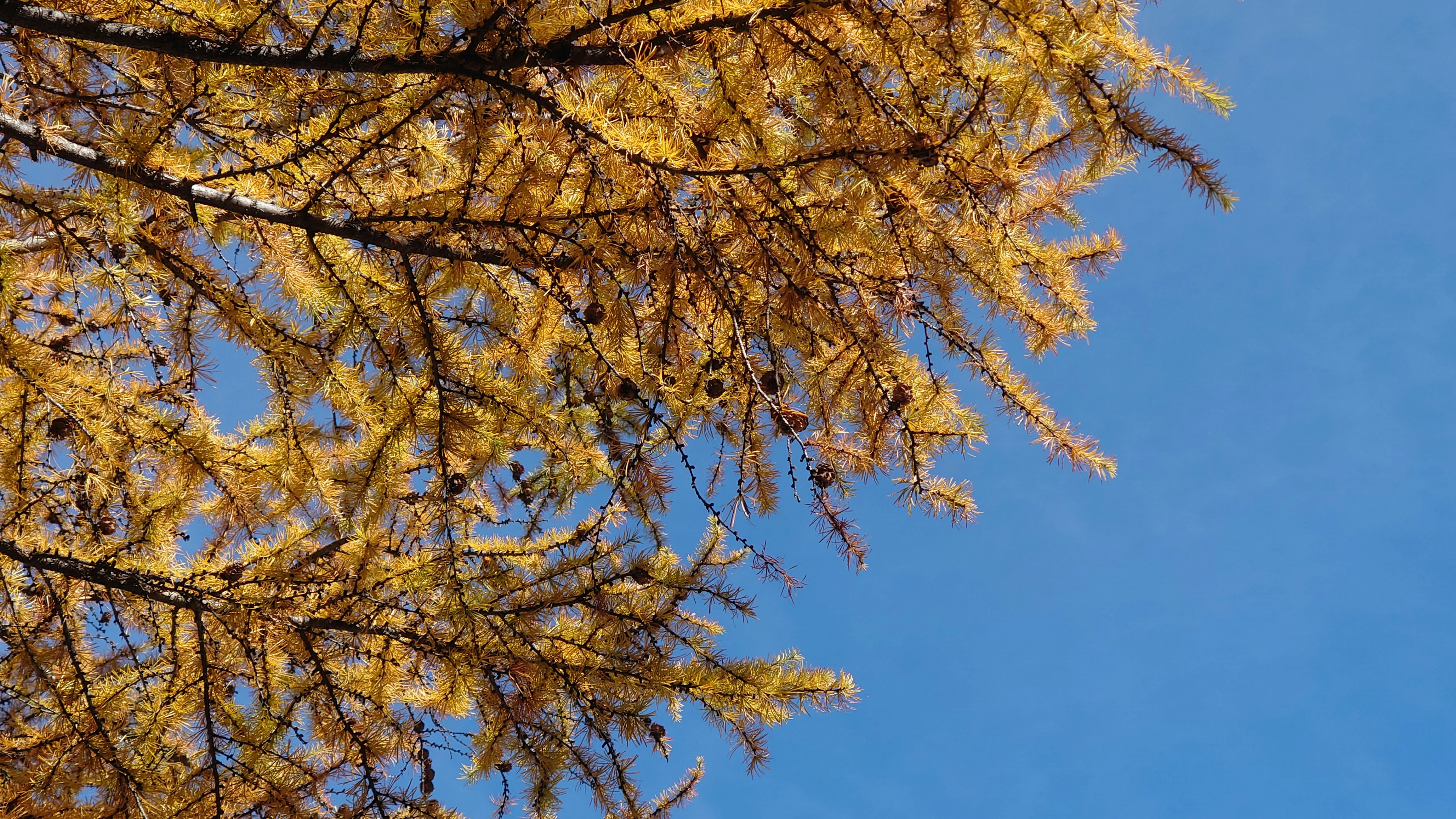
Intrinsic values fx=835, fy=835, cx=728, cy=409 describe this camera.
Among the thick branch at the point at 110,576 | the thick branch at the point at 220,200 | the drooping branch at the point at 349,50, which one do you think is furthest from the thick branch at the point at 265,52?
the thick branch at the point at 110,576

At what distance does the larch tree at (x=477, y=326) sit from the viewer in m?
1.71

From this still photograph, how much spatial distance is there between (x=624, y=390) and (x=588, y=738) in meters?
1.31

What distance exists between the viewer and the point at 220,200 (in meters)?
2.18

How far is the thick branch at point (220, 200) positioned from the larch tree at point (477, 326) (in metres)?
0.01

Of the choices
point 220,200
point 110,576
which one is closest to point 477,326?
point 220,200

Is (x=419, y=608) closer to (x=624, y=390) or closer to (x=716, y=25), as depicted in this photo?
(x=624, y=390)

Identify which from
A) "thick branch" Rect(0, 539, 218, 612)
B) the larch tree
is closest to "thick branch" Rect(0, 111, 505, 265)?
the larch tree

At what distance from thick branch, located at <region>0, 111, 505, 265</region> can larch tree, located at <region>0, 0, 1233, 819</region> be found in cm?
1

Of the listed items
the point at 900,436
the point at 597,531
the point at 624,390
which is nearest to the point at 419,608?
the point at 597,531

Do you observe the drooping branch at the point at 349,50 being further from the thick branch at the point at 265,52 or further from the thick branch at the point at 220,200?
the thick branch at the point at 220,200

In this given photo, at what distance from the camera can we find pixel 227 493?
269cm

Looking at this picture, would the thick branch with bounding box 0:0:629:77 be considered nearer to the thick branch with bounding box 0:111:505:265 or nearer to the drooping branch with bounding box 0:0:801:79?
the drooping branch with bounding box 0:0:801:79

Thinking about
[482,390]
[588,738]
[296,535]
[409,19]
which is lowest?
[588,738]

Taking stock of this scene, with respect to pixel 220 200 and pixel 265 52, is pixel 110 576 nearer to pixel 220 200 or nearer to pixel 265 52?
pixel 220 200
